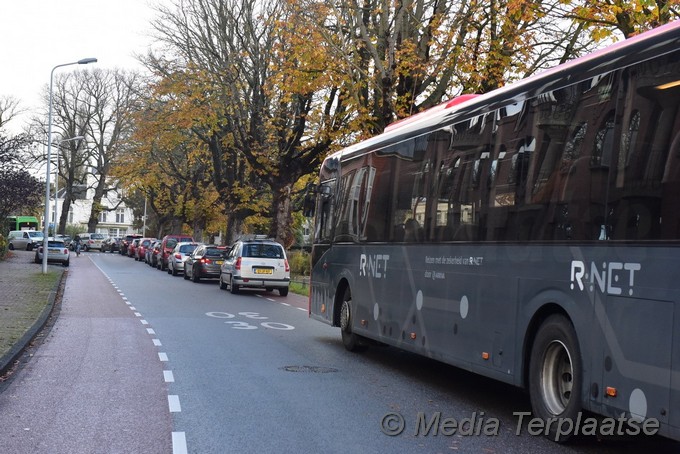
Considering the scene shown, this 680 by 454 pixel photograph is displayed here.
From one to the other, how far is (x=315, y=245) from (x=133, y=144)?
1650 inches

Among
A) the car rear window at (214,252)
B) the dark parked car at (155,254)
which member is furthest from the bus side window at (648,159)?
the dark parked car at (155,254)

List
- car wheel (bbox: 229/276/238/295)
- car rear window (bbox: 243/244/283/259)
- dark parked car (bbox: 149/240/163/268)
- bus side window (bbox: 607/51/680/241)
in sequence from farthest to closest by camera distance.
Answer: dark parked car (bbox: 149/240/163/268), car wheel (bbox: 229/276/238/295), car rear window (bbox: 243/244/283/259), bus side window (bbox: 607/51/680/241)

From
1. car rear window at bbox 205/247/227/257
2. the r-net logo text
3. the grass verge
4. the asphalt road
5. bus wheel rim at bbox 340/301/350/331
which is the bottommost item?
the grass verge

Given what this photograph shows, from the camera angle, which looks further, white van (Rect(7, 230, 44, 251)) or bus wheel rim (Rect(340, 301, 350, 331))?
white van (Rect(7, 230, 44, 251))

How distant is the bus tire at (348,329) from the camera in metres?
13.6

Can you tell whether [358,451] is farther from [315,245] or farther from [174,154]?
[174,154]

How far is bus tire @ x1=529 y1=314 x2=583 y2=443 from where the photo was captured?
716cm

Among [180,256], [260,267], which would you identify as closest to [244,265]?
[260,267]

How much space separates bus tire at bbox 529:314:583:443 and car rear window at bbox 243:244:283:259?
71.1ft

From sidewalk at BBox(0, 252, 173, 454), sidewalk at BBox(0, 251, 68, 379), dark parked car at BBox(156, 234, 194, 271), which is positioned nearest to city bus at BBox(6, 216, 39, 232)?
dark parked car at BBox(156, 234, 194, 271)

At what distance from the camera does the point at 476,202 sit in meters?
9.19

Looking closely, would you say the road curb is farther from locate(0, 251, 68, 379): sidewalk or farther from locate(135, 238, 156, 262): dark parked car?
locate(135, 238, 156, 262): dark parked car

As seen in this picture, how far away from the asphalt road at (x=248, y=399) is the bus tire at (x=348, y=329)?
8.6 inches

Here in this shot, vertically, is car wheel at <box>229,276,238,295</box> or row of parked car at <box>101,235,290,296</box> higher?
row of parked car at <box>101,235,290,296</box>
